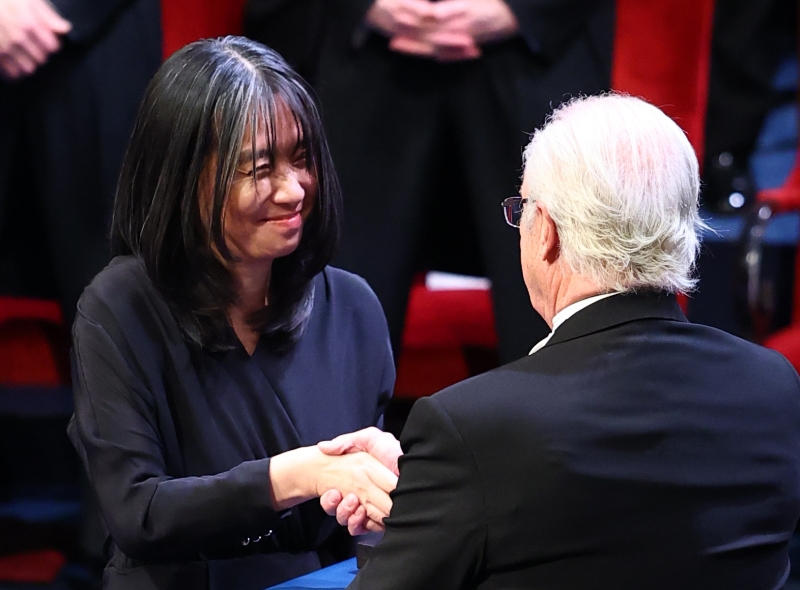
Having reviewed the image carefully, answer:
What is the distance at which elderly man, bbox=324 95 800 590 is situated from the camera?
114 cm

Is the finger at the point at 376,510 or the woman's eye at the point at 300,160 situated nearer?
the finger at the point at 376,510

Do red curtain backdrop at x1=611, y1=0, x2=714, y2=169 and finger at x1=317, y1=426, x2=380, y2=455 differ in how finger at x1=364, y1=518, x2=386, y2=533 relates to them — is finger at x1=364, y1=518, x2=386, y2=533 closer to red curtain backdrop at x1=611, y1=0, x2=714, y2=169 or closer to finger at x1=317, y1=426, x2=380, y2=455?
finger at x1=317, y1=426, x2=380, y2=455

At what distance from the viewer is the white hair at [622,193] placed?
3.99ft

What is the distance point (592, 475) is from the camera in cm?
114

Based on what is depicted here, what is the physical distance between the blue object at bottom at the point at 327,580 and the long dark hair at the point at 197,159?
368 mm

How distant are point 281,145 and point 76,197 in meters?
1.04

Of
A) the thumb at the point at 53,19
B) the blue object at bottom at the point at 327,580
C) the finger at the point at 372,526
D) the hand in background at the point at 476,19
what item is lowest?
the blue object at bottom at the point at 327,580

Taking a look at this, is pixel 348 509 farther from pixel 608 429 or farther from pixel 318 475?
pixel 608 429

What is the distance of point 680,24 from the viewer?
8.45 feet

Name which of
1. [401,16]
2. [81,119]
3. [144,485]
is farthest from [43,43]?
[144,485]

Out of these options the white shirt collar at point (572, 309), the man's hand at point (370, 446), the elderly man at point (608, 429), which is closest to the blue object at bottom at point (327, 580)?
the man's hand at point (370, 446)

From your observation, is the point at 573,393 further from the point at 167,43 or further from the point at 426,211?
the point at 167,43

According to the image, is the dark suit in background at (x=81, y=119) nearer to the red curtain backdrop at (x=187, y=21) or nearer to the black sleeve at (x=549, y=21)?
the red curtain backdrop at (x=187, y=21)

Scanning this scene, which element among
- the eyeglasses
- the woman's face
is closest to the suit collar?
the eyeglasses
